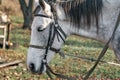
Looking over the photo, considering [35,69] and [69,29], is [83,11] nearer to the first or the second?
[69,29]

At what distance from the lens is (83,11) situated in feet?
14.0

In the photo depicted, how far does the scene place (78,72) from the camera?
10.2m

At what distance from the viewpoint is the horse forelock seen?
14.0 feet

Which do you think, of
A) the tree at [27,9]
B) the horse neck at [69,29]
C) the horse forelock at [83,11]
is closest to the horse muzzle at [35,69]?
the horse neck at [69,29]

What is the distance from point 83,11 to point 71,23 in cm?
20

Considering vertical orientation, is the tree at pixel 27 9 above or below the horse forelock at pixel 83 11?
below

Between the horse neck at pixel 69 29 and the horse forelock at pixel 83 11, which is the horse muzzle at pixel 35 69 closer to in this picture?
the horse neck at pixel 69 29

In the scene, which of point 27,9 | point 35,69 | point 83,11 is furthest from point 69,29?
point 27,9

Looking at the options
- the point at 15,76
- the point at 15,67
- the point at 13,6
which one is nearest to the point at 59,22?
the point at 15,76

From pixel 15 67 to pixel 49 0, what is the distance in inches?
225

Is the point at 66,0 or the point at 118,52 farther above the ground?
the point at 66,0

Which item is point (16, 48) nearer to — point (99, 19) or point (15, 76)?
point (15, 76)

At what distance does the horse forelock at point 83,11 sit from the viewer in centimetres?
427

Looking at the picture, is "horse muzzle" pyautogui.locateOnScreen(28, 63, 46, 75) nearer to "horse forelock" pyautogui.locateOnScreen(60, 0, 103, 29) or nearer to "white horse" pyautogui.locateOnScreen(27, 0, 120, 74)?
"white horse" pyautogui.locateOnScreen(27, 0, 120, 74)
